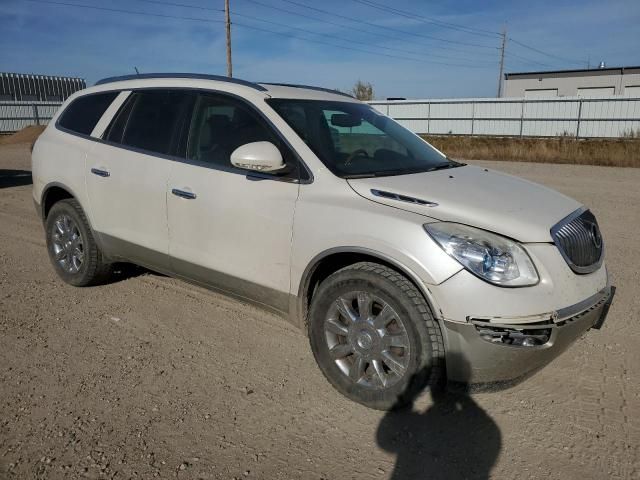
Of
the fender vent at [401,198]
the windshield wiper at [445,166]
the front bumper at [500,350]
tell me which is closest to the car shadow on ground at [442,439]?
the front bumper at [500,350]

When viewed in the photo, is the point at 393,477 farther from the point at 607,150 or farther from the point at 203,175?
the point at 607,150

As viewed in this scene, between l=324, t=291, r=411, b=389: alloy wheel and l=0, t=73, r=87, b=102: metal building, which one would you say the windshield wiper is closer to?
l=324, t=291, r=411, b=389: alloy wheel

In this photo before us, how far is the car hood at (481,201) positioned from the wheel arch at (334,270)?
32 centimetres

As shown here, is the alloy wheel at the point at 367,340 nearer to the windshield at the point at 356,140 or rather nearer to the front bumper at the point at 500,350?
the front bumper at the point at 500,350

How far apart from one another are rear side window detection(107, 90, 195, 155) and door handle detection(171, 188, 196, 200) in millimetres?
324

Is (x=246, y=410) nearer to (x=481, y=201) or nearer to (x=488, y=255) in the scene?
(x=488, y=255)

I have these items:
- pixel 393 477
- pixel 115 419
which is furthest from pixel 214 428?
pixel 393 477

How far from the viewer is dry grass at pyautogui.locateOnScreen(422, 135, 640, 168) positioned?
17.4 m

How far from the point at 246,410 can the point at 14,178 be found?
13037 millimetres

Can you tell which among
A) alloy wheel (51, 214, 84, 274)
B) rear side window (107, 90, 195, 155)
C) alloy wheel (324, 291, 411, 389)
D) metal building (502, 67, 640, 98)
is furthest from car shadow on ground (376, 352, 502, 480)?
metal building (502, 67, 640, 98)

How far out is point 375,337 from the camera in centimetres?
307

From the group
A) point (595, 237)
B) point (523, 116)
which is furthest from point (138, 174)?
point (523, 116)

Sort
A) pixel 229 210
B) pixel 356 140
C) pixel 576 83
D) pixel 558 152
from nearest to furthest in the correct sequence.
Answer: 1. pixel 229 210
2. pixel 356 140
3. pixel 558 152
4. pixel 576 83

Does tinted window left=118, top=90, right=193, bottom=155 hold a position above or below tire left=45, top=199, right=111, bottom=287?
above
